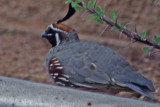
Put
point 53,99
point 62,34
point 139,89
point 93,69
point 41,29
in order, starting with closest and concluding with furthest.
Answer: point 53,99, point 139,89, point 93,69, point 62,34, point 41,29

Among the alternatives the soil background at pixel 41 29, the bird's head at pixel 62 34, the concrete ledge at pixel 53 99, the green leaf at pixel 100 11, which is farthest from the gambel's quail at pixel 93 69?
the soil background at pixel 41 29

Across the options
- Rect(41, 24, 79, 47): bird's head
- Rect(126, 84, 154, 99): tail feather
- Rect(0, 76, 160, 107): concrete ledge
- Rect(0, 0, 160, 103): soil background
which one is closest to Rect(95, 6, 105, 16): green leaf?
Rect(0, 76, 160, 107): concrete ledge

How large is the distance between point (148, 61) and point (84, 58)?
7.53 feet

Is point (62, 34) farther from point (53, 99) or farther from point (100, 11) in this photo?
point (53, 99)

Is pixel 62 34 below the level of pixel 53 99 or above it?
above

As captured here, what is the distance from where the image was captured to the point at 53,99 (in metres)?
3.10

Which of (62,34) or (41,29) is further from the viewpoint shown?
(41,29)

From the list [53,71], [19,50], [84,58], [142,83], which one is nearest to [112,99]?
[142,83]

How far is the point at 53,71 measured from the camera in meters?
4.07

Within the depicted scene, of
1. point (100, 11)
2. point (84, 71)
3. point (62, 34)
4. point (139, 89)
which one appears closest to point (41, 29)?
point (62, 34)

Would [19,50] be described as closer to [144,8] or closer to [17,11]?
[17,11]

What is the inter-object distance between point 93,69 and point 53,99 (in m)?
0.81

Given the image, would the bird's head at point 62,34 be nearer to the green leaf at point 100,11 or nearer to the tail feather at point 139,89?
the tail feather at point 139,89

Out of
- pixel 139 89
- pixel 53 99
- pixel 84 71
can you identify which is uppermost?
pixel 84 71
